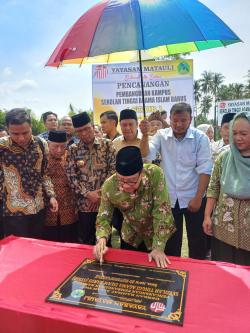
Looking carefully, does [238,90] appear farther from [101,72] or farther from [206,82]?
[101,72]

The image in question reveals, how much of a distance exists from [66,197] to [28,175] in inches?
22.3

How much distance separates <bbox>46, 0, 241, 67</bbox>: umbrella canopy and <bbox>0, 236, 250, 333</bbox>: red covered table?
1.38m

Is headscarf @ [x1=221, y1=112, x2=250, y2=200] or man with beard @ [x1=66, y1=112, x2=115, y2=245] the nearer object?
headscarf @ [x1=221, y1=112, x2=250, y2=200]

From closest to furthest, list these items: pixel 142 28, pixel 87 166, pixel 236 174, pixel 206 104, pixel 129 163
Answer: pixel 129 163, pixel 142 28, pixel 236 174, pixel 87 166, pixel 206 104

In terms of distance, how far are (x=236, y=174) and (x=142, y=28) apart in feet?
3.92

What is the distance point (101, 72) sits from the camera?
6.04 m

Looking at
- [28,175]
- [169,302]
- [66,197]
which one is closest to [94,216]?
[66,197]

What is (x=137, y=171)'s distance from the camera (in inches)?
78.0

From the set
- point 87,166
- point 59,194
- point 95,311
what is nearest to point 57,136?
point 87,166

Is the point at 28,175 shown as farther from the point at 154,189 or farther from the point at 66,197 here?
the point at 154,189

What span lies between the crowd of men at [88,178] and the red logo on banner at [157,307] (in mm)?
800

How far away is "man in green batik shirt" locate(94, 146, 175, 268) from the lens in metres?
1.98

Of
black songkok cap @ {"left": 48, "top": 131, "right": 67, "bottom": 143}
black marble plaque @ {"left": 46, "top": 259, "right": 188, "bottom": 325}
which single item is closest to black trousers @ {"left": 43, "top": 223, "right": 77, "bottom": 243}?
black songkok cap @ {"left": 48, "top": 131, "right": 67, "bottom": 143}

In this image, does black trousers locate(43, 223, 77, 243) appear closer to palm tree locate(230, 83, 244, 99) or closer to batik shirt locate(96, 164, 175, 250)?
batik shirt locate(96, 164, 175, 250)
